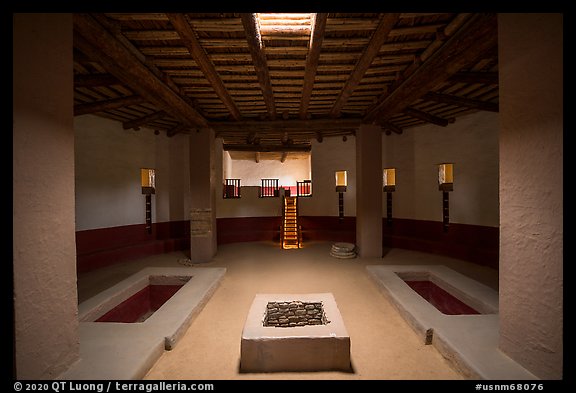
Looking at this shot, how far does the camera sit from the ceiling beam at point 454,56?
360 cm

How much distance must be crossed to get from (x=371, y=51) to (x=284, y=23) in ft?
Answer: 5.27

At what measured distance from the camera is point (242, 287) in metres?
6.04

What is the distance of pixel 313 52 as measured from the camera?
4410 millimetres

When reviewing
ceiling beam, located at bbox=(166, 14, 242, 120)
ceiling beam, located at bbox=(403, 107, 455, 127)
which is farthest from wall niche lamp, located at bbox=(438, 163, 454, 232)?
ceiling beam, located at bbox=(166, 14, 242, 120)

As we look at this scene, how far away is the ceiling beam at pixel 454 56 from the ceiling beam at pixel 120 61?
5.20m

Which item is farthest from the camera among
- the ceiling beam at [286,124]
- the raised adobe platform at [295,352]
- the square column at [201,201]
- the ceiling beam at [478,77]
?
the ceiling beam at [286,124]

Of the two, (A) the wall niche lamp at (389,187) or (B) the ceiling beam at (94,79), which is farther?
(A) the wall niche lamp at (389,187)

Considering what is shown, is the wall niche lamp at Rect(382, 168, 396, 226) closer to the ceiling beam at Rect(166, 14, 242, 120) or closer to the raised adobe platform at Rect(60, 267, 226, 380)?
the ceiling beam at Rect(166, 14, 242, 120)

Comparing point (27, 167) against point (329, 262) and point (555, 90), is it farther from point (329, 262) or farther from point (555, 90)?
point (329, 262)

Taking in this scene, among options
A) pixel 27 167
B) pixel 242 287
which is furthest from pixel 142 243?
pixel 27 167

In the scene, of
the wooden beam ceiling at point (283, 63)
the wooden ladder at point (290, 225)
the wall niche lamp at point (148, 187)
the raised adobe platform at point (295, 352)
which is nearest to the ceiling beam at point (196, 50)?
the wooden beam ceiling at point (283, 63)

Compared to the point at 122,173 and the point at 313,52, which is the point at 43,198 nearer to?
the point at 313,52

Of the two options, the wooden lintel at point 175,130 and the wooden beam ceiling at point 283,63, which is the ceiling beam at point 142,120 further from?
the wooden lintel at point 175,130

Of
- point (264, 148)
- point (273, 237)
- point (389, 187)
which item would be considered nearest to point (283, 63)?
point (389, 187)
